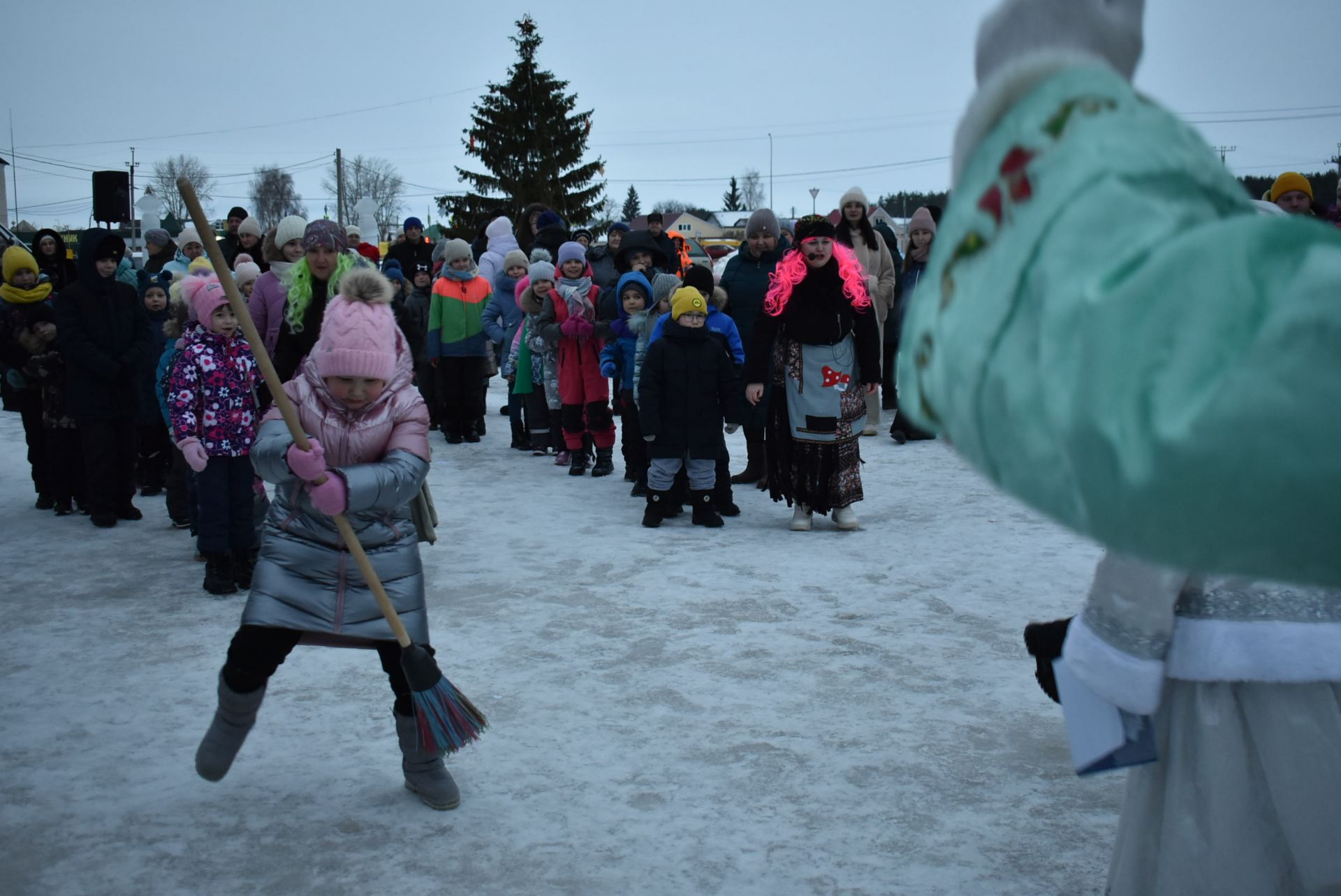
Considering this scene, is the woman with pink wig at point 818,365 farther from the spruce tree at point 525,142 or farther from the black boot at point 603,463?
the spruce tree at point 525,142

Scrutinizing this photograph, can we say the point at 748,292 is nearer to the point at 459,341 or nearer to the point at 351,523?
the point at 459,341

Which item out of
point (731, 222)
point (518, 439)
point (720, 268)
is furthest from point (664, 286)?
point (731, 222)

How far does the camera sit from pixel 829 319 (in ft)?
22.5

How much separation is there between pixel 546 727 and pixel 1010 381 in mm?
3641

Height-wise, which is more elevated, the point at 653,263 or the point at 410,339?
the point at 653,263

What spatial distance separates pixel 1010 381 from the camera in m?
0.66

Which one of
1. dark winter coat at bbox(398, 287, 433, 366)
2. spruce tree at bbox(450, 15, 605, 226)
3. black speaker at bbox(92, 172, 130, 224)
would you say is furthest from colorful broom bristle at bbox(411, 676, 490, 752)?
spruce tree at bbox(450, 15, 605, 226)

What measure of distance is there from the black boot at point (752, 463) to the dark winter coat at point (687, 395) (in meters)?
1.38

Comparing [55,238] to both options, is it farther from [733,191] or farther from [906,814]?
[733,191]

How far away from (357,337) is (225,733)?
1.24 m

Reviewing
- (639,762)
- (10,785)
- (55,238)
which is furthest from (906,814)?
(55,238)

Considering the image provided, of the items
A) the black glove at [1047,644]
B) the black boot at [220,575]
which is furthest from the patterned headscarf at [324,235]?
the black glove at [1047,644]

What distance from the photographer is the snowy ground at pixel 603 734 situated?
3.14 metres

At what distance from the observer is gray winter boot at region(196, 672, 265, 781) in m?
3.38
